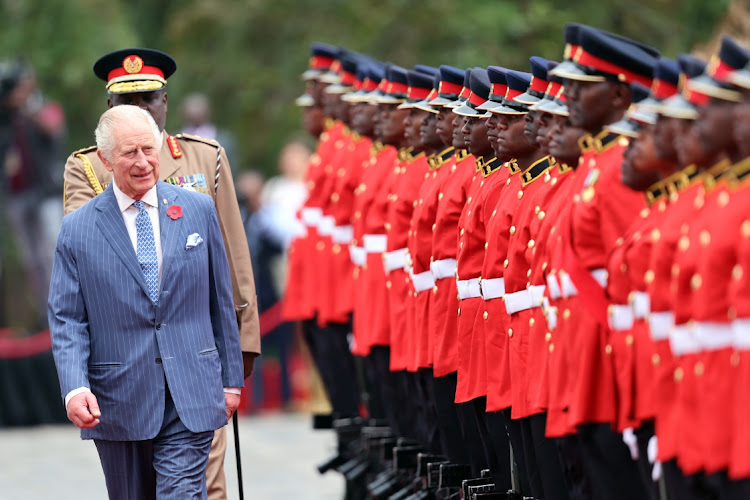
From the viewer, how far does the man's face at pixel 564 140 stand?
712 centimetres

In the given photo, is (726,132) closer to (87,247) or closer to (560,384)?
(560,384)

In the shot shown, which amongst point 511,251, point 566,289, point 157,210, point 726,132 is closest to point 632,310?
point 566,289

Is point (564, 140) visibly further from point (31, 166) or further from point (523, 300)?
point (31, 166)

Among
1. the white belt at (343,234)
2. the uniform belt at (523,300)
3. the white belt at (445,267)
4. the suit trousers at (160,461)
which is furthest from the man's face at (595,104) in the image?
the white belt at (343,234)

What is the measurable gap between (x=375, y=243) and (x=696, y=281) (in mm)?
5502

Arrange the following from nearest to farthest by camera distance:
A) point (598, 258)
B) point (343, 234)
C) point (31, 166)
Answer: point (598, 258), point (343, 234), point (31, 166)

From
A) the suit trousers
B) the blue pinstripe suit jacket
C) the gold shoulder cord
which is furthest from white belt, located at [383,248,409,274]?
the suit trousers

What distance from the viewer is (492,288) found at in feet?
26.7

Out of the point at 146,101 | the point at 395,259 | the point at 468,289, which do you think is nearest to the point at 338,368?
the point at 395,259

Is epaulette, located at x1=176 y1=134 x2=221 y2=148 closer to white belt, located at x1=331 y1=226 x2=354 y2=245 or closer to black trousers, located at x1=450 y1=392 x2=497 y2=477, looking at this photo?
black trousers, located at x1=450 y1=392 x2=497 y2=477

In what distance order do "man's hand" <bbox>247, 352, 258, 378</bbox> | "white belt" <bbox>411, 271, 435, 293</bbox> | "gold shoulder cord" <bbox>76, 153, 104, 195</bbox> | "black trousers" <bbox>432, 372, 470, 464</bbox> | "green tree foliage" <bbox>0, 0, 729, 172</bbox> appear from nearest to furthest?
1. "gold shoulder cord" <bbox>76, 153, 104, 195</bbox>
2. "man's hand" <bbox>247, 352, 258, 378</bbox>
3. "black trousers" <bbox>432, 372, 470, 464</bbox>
4. "white belt" <bbox>411, 271, 435, 293</bbox>
5. "green tree foliage" <bbox>0, 0, 729, 172</bbox>

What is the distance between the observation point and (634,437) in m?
6.60

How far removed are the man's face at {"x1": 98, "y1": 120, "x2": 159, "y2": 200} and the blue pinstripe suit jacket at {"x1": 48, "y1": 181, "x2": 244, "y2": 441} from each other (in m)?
0.13

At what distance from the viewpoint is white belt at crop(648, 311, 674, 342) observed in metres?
6.16
